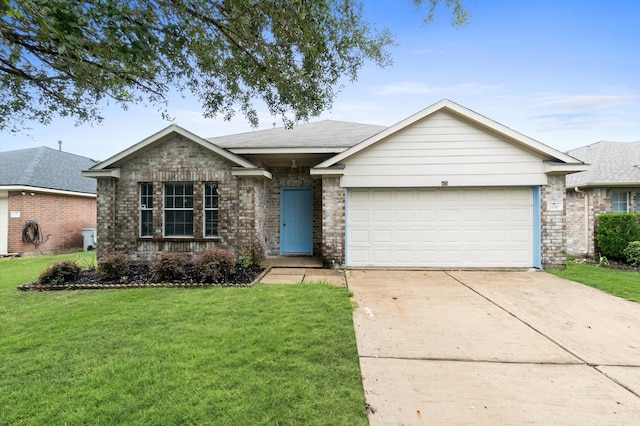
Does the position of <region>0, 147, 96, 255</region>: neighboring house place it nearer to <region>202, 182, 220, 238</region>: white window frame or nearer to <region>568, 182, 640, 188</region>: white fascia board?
<region>202, 182, 220, 238</region>: white window frame

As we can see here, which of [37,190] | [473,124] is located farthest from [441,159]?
[37,190]

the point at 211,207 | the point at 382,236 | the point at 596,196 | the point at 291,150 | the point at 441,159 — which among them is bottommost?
the point at 382,236

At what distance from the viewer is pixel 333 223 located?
30.1 ft

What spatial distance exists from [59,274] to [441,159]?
10.5 metres

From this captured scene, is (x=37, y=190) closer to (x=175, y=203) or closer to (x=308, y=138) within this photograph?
(x=175, y=203)

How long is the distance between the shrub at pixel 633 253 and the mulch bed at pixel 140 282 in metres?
11.9

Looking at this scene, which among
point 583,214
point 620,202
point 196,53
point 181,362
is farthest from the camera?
point 583,214

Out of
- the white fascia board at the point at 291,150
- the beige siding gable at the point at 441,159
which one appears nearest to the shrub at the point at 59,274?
the white fascia board at the point at 291,150

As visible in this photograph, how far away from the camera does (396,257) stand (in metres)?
9.23

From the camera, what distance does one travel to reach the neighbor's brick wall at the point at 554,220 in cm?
884

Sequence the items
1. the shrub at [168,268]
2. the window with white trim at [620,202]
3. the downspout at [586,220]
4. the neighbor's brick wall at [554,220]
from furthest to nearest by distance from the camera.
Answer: the downspout at [586,220]
the window with white trim at [620,202]
the neighbor's brick wall at [554,220]
the shrub at [168,268]

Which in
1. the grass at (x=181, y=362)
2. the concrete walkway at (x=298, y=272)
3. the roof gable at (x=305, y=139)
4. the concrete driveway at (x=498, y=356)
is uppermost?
the roof gable at (x=305, y=139)

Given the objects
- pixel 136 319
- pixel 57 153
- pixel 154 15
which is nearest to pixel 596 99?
pixel 154 15

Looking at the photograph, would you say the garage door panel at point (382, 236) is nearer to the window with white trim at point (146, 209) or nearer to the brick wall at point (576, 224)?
the window with white trim at point (146, 209)
